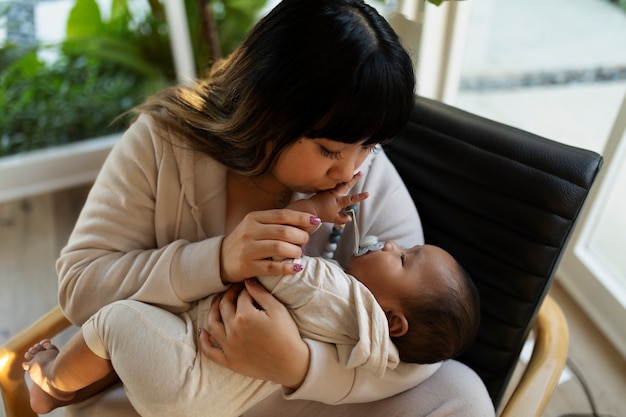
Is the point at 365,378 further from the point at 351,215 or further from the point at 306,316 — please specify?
the point at 351,215

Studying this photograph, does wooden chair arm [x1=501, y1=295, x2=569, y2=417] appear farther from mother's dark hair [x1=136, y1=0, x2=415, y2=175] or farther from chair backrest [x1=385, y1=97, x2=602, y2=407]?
mother's dark hair [x1=136, y1=0, x2=415, y2=175]

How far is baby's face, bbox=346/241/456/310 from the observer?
0.99 meters

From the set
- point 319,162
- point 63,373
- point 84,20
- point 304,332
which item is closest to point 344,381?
point 304,332

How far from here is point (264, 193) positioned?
117cm

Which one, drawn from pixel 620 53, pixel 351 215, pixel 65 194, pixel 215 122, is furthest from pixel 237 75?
pixel 620 53

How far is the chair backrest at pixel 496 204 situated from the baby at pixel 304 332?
154 millimetres

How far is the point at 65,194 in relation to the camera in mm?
2426

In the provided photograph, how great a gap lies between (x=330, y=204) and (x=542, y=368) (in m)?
0.51

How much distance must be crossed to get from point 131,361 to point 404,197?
628 mm

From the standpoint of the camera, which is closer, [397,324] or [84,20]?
[397,324]

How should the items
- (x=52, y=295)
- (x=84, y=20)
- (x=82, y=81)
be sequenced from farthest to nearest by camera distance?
(x=82, y=81), (x=84, y=20), (x=52, y=295)

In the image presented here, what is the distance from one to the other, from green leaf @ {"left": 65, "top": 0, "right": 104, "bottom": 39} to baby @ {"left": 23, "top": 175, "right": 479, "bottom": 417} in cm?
172

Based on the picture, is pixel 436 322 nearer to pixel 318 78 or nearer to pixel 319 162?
pixel 319 162

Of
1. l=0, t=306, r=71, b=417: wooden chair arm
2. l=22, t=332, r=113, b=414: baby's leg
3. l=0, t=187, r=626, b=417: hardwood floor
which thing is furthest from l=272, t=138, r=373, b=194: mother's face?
l=0, t=187, r=626, b=417: hardwood floor
